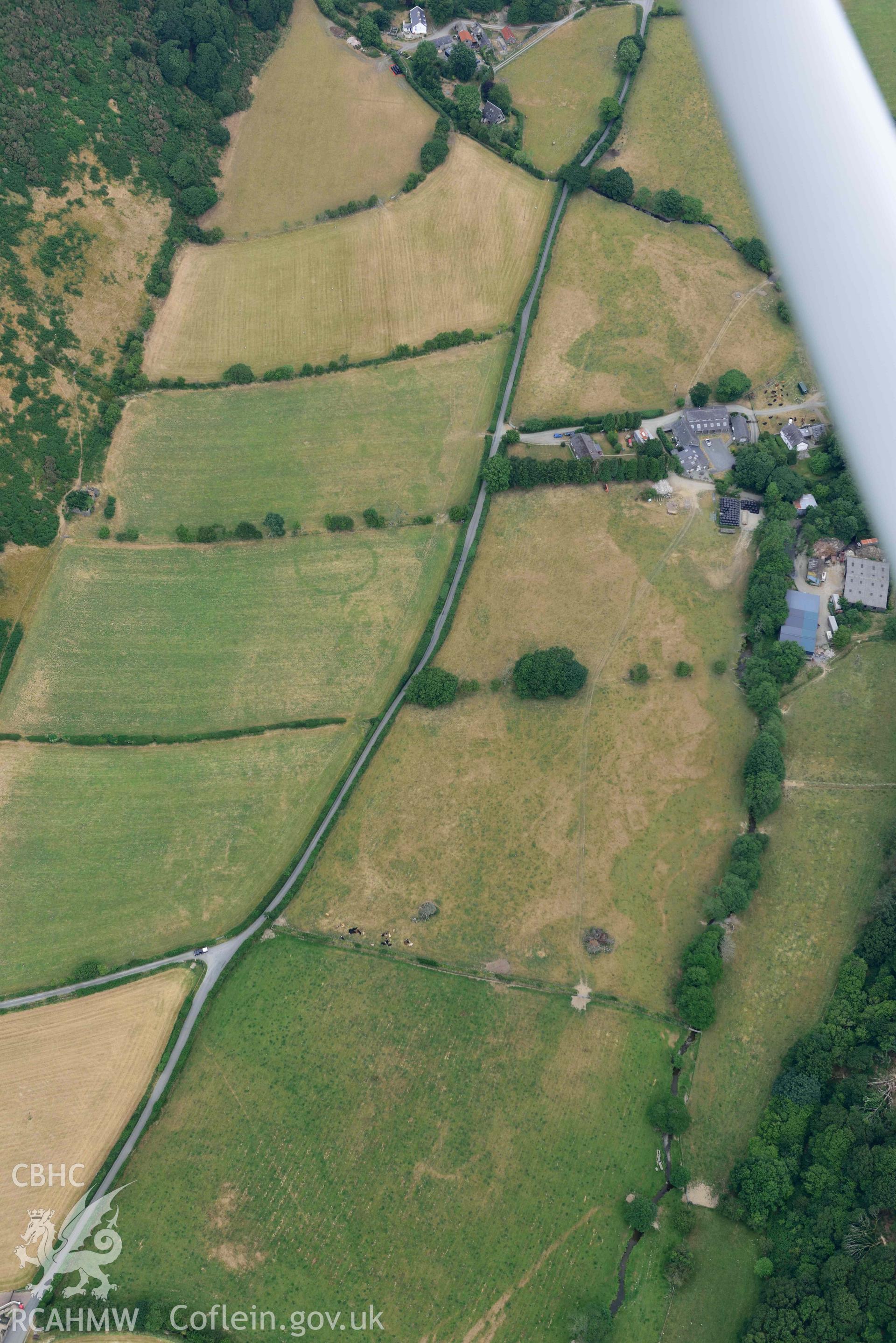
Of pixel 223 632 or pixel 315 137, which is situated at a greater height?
pixel 315 137

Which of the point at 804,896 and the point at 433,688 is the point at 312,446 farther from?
the point at 804,896

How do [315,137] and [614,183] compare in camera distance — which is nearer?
[614,183]

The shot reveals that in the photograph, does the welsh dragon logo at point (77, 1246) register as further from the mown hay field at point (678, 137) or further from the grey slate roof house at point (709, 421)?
the mown hay field at point (678, 137)

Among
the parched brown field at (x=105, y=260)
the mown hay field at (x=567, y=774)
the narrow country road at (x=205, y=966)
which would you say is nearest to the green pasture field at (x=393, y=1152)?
the narrow country road at (x=205, y=966)

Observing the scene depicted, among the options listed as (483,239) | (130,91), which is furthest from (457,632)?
(130,91)

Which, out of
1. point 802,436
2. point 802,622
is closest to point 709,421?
point 802,436

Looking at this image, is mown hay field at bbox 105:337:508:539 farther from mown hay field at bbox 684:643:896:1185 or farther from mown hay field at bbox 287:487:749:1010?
mown hay field at bbox 684:643:896:1185

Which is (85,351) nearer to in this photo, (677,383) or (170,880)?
(170,880)
